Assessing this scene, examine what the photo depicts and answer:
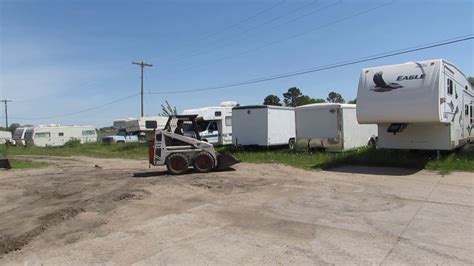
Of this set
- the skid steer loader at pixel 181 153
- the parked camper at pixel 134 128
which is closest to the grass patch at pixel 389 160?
the skid steer loader at pixel 181 153

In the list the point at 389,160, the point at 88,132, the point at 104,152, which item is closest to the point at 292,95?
the point at 88,132

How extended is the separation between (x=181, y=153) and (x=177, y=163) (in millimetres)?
358

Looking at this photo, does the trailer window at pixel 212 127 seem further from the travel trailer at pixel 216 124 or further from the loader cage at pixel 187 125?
the loader cage at pixel 187 125

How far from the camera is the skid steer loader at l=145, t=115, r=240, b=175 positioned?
14.1 m

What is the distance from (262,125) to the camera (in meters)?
22.7

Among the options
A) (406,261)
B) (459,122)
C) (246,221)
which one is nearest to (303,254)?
(406,261)

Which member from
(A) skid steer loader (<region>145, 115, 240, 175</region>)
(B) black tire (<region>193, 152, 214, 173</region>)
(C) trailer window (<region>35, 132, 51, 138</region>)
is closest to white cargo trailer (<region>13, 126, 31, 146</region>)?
(C) trailer window (<region>35, 132, 51, 138</region>)

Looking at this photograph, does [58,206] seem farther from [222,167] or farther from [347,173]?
[347,173]

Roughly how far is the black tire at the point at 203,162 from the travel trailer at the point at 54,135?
3525 centimetres

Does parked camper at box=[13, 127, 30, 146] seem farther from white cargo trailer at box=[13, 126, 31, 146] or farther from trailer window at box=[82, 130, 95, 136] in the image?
trailer window at box=[82, 130, 95, 136]

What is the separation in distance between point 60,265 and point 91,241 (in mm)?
1037

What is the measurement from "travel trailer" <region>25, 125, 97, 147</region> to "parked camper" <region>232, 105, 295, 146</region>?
93.9 feet

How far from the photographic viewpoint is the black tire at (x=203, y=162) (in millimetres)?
14262

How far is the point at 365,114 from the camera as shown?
14.5m
